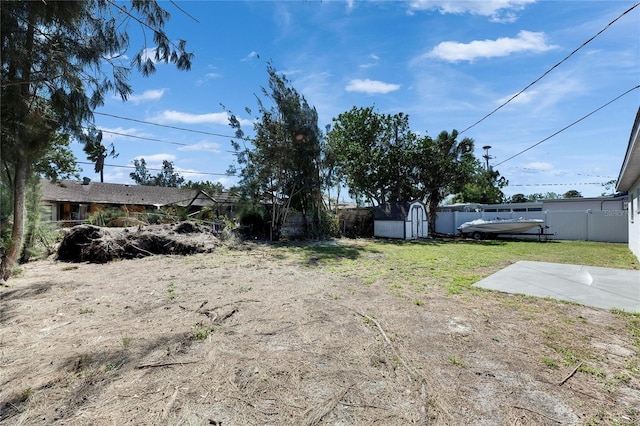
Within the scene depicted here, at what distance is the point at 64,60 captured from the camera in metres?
5.03

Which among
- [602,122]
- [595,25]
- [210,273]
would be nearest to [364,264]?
[210,273]

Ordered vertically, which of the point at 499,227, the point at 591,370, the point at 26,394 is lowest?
the point at 591,370

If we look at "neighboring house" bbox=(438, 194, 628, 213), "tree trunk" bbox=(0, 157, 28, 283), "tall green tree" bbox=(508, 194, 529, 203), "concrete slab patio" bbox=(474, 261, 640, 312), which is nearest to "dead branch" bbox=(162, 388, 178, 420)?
"concrete slab patio" bbox=(474, 261, 640, 312)

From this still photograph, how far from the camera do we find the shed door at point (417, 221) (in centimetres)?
1695

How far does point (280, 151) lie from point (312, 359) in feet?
42.1

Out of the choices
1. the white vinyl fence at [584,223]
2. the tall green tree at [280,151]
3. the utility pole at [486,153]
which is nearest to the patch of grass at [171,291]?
the tall green tree at [280,151]

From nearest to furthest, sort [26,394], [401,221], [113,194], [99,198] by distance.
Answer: [26,394] < [401,221] < [99,198] < [113,194]

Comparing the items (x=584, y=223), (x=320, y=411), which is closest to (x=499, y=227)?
(x=584, y=223)

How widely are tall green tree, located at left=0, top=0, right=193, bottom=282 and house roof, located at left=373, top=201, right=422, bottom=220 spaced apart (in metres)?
13.8

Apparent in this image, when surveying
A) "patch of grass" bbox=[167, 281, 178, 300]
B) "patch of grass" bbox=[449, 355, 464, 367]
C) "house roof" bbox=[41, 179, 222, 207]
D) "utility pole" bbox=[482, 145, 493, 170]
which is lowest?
"patch of grass" bbox=[449, 355, 464, 367]

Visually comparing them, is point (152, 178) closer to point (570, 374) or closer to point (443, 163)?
point (443, 163)

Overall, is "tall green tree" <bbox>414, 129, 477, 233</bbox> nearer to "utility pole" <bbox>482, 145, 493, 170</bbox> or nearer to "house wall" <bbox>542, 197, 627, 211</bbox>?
"house wall" <bbox>542, 197, 627, 211</bbox>

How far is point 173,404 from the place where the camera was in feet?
7.21

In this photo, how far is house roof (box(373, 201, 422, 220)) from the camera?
54.9ft
